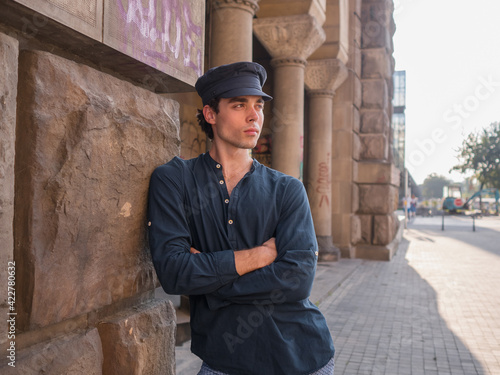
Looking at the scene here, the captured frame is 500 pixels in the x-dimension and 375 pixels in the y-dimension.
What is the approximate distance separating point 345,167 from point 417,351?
23.0 feet

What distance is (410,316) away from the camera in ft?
19.9

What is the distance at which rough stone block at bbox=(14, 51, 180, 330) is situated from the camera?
50.0 inches

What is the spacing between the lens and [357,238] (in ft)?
38.1

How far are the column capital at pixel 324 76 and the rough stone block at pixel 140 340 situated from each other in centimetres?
887

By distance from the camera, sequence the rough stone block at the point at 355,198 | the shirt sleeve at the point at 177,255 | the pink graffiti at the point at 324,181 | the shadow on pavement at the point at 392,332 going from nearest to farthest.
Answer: the shirt sleeve at the point at 177,255
the shadow on pavement at the point at 392,332
the pink graffiti at the point at 324,181
the rough stone block at the point at 355,198

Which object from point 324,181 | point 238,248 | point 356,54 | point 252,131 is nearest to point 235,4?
point 252,131

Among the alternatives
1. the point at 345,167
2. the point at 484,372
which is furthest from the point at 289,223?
the point at 345,167

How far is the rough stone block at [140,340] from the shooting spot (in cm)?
159

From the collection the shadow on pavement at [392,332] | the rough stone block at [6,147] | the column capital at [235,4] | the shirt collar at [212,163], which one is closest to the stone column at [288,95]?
the column capital at [235,4]

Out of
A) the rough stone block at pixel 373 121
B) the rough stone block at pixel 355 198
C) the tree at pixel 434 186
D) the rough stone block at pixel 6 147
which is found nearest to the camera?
the rough stone block at pixel 6 147

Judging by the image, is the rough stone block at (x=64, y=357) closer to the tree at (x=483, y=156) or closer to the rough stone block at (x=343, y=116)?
the rough stone block at (x=343, y=116)

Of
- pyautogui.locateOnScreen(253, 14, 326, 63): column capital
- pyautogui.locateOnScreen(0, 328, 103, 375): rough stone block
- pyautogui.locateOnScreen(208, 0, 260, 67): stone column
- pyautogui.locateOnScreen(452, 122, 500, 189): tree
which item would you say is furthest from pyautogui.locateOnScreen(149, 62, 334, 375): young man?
pyautogui.locateOnScreen(452, 122, 500, 189): tree

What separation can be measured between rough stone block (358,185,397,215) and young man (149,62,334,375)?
10.2 meters

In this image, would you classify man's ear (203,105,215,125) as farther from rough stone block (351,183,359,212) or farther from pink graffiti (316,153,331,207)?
rough stone block (351,183,359,212)
